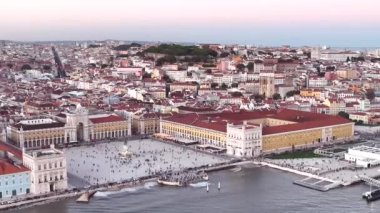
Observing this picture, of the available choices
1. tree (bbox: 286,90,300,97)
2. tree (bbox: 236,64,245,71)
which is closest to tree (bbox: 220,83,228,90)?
tree (bbox: 286,90,300,97)

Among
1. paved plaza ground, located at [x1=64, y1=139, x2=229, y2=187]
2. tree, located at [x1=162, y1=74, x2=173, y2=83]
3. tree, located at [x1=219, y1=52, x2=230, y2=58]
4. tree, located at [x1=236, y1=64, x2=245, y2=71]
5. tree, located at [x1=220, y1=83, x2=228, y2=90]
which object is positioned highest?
tree, located at [x1=219, y1=52, x2=230, y2=58]

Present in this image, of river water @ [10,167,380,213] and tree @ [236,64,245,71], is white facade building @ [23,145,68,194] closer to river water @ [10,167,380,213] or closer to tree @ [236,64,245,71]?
river water @ [10,167,380,213]

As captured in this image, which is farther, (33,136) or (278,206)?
(33,136)

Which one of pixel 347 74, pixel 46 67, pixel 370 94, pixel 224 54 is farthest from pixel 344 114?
pixel 46 67

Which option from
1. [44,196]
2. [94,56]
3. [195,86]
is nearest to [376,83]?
[195,86]

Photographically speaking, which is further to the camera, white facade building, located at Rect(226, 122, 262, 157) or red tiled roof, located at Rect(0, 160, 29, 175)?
white facade building, located at Rect(226, 122, 262, 157)

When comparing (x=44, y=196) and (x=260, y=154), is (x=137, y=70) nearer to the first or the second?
(x=260, y=154)
